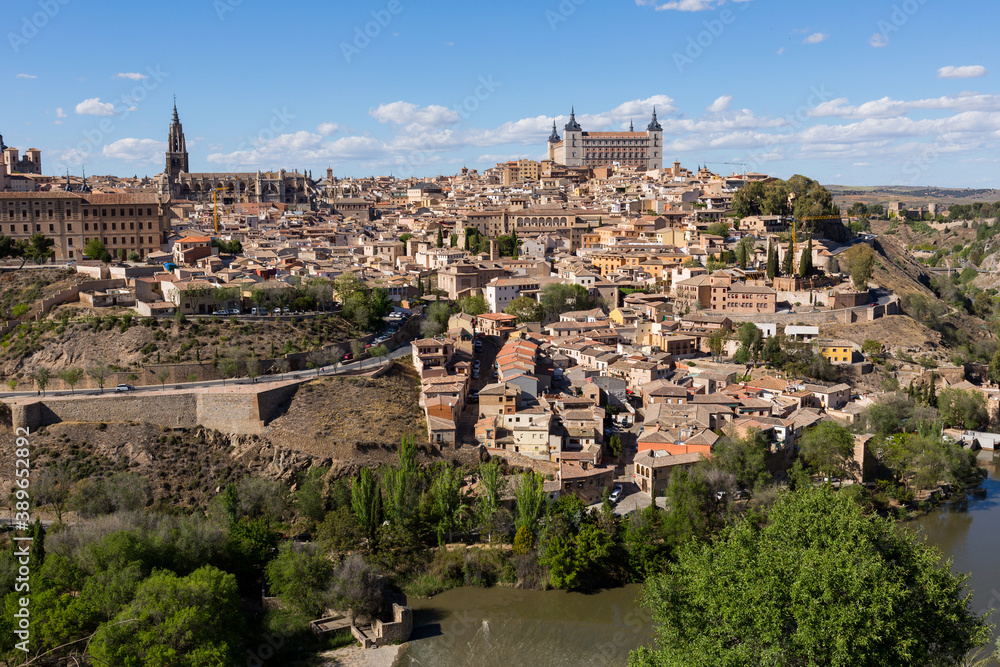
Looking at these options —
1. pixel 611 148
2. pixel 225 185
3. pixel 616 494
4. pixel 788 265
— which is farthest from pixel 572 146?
pixel 616 494

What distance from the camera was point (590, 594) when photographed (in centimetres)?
1606

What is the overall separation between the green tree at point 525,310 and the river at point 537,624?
13901 millimetres

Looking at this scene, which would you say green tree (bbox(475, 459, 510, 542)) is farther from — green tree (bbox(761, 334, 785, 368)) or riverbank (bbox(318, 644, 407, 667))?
green tree (bbox(761, 334, 785, 368))

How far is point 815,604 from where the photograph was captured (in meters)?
9.91

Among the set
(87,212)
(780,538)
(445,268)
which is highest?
(87,212)

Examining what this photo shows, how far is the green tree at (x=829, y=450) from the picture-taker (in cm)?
1984

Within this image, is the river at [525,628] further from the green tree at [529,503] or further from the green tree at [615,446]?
the green tree at [615,446]

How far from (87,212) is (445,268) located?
12674 millimetres

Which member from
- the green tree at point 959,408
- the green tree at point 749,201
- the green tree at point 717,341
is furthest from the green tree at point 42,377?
the green tree at point 749,201

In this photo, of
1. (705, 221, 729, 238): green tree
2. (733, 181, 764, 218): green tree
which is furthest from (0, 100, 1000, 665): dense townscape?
(733, 181, 764, 218): green tree

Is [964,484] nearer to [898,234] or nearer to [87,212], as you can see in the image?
[87,212]

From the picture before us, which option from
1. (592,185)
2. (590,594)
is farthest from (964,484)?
(592,185)

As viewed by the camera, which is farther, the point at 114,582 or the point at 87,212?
the point at 87,212

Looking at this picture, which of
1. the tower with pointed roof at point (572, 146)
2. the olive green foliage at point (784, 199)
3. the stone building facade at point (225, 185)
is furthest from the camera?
the tower with pointed roof at point (572, 146)
